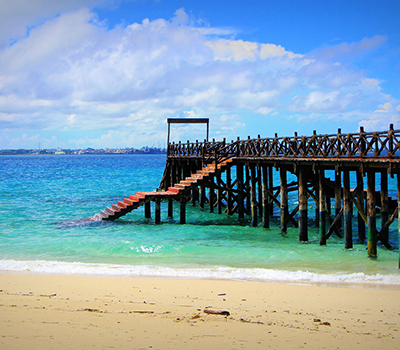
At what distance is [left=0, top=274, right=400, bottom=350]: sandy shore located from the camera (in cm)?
638

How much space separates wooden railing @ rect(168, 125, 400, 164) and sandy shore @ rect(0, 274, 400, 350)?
4.89m

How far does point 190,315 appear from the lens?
761cm

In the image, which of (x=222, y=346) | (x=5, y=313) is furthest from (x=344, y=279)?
(x=5, y=313)

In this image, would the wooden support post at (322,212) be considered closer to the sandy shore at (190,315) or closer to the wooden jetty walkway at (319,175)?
the wooden jetty walkway at (319,175)

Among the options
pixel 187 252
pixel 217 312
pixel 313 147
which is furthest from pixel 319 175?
pixel 217 312

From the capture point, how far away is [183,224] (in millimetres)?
21562

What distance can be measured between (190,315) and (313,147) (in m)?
10.8

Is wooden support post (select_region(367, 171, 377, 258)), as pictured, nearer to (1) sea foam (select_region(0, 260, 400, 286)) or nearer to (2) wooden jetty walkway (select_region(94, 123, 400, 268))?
(2) wooden jetty walkway (select_region(94, 123, 400, 268))

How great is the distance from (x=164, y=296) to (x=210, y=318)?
2.01m

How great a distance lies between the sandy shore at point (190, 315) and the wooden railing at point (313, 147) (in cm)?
489

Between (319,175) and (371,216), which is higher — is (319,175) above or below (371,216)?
above

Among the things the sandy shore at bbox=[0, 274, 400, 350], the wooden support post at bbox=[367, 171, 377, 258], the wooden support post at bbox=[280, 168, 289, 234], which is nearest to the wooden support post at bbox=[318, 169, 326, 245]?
the wooden support post at bbox=[367, 171, 377, 258]

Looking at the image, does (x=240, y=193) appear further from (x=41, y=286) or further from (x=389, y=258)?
(x=41, y=286)

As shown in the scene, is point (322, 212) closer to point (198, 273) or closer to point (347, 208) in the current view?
point (347, 208)
